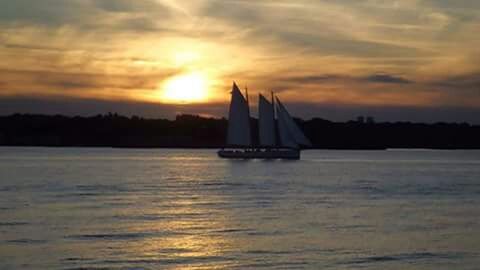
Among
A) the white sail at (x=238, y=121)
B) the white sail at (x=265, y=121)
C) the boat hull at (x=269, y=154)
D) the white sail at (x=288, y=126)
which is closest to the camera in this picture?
the white sail at (x=238, y=121)

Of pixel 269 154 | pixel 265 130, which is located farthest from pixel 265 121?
pixel 269 154

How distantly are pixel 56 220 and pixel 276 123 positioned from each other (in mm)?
63264

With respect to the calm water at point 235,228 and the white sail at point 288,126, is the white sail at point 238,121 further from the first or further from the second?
the calm water at point 235,228

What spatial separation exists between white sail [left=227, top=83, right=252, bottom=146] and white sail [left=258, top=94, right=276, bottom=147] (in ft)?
4.74

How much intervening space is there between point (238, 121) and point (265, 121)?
343 cm

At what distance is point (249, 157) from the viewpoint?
90.8 meters

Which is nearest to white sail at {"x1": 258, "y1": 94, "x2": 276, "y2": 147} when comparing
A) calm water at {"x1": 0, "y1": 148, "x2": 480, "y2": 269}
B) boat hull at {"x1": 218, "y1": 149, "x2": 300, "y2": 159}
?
boat hull at {"x1": 218, "y1": 149, "x2": 300, "y2": 159}

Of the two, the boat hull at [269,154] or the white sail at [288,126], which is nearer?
the white sail at [288,126]

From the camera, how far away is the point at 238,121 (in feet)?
277

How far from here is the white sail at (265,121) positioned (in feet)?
280

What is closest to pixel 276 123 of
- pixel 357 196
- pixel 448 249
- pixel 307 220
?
pixel 357 196

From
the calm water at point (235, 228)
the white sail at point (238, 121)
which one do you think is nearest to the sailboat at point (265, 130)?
the white sail at point (238, 121)

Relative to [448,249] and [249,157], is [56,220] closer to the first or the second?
[448,249]

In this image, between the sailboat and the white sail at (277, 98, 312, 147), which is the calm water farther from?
the white sail at (277, 98, 312, 147)
